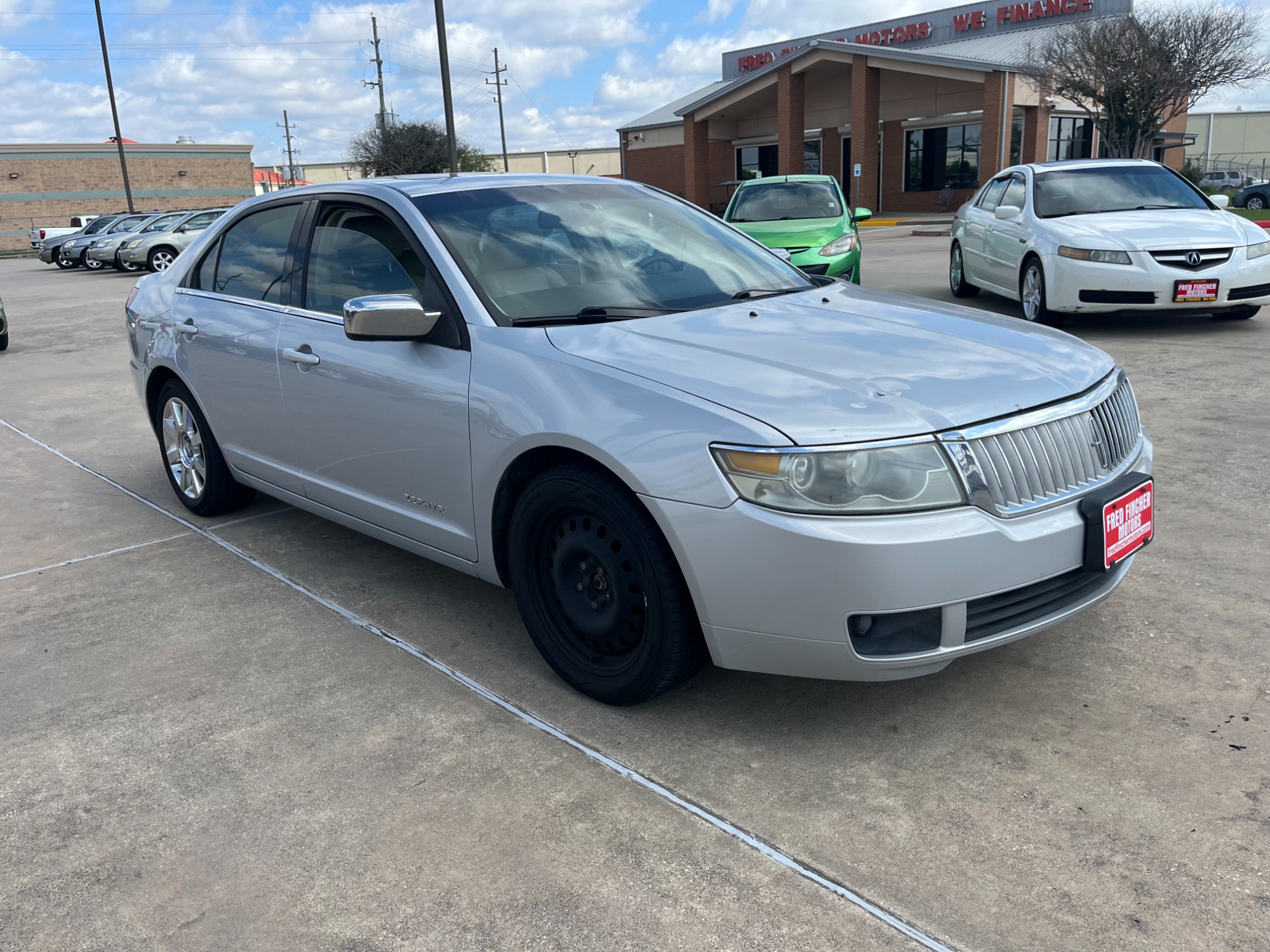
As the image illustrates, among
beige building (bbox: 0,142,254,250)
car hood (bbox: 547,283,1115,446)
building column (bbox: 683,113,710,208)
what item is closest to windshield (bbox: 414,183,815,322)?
car hood (bbox: 547,283,1115,446)

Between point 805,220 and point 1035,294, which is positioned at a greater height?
point 805,220

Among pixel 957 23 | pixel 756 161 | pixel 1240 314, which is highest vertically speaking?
pixel 957 23

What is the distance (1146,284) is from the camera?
8.36m

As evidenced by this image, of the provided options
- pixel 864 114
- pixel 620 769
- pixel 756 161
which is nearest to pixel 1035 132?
pixel 864 114

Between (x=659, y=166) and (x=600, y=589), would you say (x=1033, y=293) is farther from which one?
(x=659, y=166)

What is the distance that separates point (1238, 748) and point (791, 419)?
4.85ft

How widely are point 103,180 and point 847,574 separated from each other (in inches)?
2870

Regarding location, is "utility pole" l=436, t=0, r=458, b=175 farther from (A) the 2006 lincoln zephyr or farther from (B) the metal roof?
(B) the metal roof

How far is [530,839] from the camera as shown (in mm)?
2529

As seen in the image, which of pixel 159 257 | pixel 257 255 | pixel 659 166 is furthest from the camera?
pixel 659 166

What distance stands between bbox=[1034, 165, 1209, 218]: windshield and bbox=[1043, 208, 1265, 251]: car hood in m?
0.18

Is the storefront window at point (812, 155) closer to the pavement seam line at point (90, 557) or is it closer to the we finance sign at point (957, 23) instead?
the we finance sign at point (957, 23)

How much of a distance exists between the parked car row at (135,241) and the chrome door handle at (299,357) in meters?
22.7

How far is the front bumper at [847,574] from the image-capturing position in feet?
8.28
